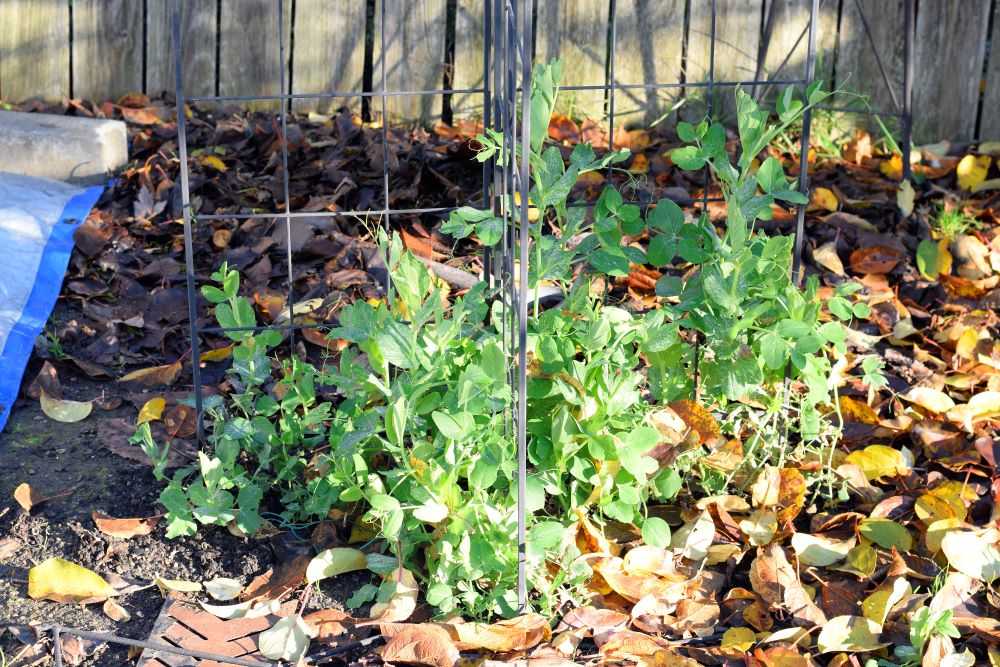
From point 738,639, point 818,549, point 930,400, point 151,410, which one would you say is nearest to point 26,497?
point 151,410

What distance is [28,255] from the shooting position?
395cm

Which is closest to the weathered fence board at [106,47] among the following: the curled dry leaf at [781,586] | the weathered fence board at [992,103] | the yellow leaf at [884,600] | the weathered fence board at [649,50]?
the weathered fence board at [649,50]

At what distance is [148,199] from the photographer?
171 inches

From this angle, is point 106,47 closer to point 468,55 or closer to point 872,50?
point 468,55

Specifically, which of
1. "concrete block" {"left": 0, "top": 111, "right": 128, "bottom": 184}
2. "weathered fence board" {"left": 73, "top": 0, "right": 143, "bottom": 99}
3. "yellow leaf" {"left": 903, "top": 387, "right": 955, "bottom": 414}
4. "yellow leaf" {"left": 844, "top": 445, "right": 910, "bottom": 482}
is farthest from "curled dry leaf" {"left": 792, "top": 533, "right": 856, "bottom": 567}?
"weathered fence board" {"left": 73, "top": 0, "right": 143, "bottom": 99}

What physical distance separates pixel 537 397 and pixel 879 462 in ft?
→ 2.98

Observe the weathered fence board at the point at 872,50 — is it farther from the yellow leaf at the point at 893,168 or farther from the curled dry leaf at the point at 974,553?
the curled dry leaf at the point at 974,553

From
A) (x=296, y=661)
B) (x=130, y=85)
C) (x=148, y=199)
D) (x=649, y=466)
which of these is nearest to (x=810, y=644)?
(x=649, y=466)

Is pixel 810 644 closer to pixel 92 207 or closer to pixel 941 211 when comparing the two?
pixel 941 211

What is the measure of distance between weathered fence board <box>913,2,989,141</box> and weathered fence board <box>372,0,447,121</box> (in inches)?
75.0

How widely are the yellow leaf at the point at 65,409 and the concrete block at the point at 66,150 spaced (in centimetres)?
158

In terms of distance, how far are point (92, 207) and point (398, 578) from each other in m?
2.45

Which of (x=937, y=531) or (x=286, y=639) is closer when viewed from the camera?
(x=286, y=639)

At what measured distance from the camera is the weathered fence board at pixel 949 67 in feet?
15.8
